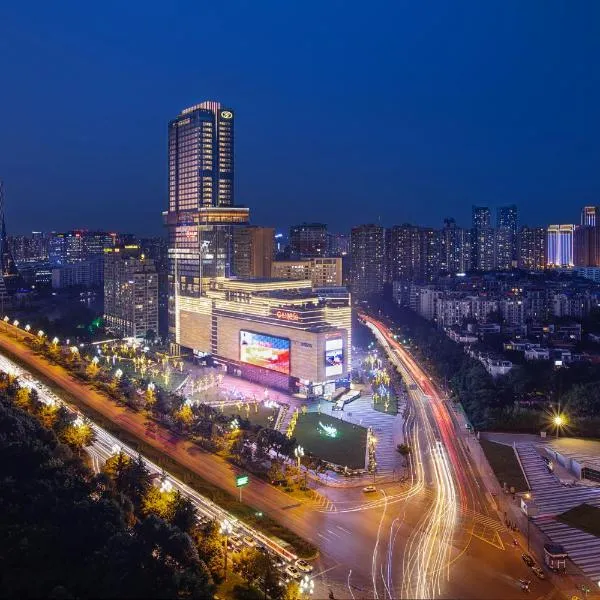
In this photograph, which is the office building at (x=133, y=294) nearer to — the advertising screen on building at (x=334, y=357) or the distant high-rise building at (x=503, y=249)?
the advertising screen on building at (x=334, y=357)

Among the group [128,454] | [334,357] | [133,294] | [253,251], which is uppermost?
[253,251]

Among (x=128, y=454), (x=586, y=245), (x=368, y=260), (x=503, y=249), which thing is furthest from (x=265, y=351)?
(x=586, y=245)

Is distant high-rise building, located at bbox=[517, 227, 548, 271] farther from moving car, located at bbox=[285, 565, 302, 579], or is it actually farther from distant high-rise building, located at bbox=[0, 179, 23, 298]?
moving car, located at bbox=[285, 565, 302, 579]

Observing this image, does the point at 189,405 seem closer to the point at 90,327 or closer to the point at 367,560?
the point at 367,560

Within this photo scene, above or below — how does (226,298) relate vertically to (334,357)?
above

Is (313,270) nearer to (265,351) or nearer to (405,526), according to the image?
(265,351)

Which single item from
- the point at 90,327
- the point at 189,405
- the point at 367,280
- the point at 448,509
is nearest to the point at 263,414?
the point at 189,405

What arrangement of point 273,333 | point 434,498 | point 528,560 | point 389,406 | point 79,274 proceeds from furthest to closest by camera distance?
point 79,274 → point 273,333 → point 389,406 → point 434,498 → point 528,560
